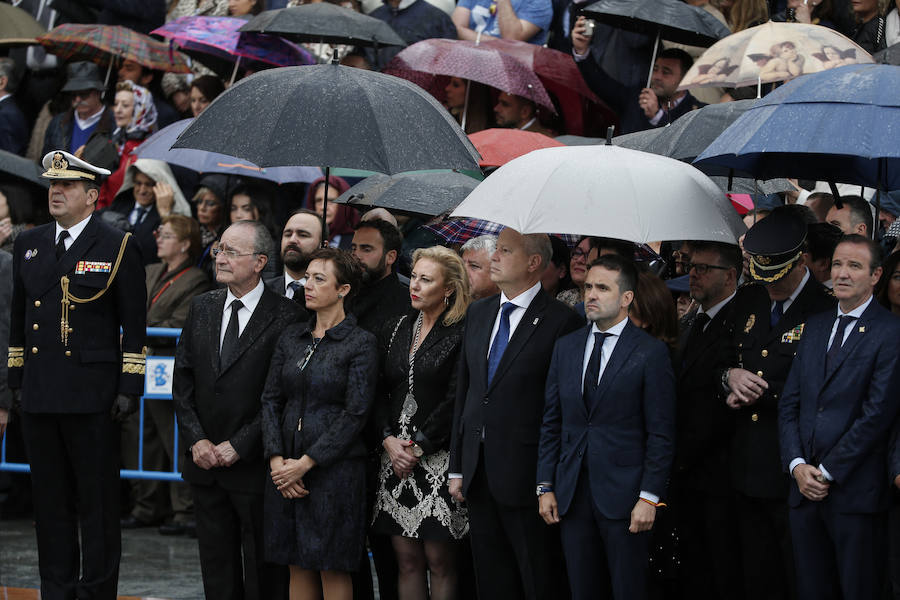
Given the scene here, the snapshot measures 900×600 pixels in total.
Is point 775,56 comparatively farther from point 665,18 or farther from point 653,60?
point 653,60

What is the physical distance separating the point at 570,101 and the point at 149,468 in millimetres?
4388

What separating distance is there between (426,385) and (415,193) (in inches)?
66.0

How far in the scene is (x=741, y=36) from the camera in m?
8.16

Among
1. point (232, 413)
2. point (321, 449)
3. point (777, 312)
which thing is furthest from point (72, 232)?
point (777, 312)

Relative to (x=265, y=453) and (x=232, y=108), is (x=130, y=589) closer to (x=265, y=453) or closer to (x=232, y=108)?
(x=265, y=453)

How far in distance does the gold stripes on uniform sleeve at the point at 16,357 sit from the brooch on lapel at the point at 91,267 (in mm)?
578

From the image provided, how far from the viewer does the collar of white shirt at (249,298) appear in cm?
720

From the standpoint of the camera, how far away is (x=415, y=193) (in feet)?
26.4

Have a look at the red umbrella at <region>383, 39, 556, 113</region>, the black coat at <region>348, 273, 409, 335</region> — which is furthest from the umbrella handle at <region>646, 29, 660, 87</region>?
the black coat at <region>348, 273, 409, 335</region>

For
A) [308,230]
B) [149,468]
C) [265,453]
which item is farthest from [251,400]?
[149,468]

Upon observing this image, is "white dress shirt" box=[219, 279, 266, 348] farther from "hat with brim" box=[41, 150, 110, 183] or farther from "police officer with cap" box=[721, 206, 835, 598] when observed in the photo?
"police officer with cap" box=[721, 206, 835, 598]

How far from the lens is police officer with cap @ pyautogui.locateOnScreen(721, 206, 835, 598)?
6266 millimetres

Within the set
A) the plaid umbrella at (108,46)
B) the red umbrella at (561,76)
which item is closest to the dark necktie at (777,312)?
the red umbrella at (561,76)

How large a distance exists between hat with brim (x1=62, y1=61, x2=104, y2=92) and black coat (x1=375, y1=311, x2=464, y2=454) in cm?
624
